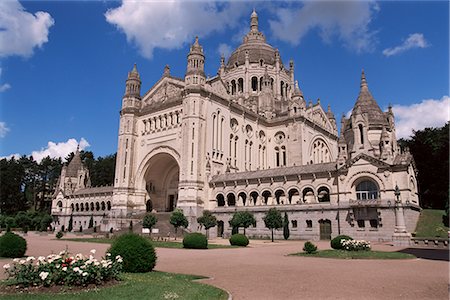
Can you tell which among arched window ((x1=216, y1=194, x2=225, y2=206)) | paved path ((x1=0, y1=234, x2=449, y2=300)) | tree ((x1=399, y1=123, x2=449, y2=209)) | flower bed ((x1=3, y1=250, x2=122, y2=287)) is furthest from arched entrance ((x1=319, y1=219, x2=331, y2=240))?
flower bed ((x1=3, y1=250, x2=122, y2=287))

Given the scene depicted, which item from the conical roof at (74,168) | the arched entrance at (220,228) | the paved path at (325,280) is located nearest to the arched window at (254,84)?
the arched entrance at (220,228)

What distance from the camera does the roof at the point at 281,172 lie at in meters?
45.5

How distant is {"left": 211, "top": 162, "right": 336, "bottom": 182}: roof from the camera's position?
4547 cm

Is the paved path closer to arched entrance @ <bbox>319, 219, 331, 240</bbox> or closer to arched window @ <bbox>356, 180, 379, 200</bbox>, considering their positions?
arched window @ <bbox>356, 180, 379, 200</bbox>

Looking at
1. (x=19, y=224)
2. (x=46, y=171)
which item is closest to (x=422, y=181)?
(x=19, y=224)

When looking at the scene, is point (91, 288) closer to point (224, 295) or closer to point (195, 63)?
point (224, 295)

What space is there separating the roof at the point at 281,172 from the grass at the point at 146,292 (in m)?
35.6

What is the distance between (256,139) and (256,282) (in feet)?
177

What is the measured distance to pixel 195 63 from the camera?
58.4 metres

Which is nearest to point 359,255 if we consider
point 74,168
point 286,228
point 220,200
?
point 286,228

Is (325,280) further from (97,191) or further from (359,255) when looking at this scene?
(97,191)

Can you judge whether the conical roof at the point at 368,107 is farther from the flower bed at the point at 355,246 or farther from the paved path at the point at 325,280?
the paved path at the point at 325,280

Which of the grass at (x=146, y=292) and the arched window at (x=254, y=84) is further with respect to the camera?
the arched window at (x=254, y=84)

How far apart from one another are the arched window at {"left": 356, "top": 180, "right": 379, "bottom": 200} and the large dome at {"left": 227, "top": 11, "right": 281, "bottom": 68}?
46.0 metres
